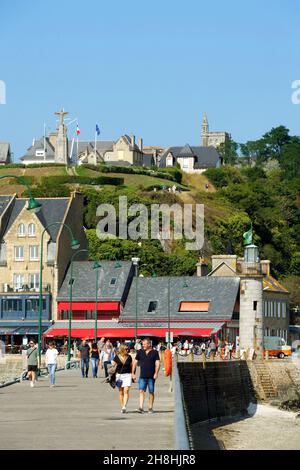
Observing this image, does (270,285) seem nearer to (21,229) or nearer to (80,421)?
(21,229)

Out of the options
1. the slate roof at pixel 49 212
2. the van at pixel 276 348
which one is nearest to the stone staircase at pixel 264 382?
the van at pixel 276 348

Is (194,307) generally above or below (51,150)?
below

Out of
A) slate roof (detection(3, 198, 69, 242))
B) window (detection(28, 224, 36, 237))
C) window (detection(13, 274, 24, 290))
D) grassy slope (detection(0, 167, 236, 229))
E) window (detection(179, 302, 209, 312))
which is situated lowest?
window (detection(179, 302, 209, 312))

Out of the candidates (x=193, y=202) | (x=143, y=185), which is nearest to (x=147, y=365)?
(x=193, y=202)

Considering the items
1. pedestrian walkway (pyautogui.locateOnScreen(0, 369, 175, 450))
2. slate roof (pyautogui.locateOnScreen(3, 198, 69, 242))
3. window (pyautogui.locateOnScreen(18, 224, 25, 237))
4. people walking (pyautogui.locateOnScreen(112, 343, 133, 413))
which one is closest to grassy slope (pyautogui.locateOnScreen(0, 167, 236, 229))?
slate roof (pyautogui.locateOnScreen(3, 198, 69, 242))

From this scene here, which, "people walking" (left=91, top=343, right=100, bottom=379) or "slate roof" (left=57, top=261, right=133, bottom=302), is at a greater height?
"slate roof" (left=57, top=261, right=133, bottom=302)

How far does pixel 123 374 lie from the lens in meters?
27.5

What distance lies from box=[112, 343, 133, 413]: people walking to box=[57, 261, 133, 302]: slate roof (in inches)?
2769

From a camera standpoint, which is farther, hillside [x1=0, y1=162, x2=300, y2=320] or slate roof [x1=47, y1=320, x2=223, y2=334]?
hillside [x1=0, y1=162, x2=300, y2=320]

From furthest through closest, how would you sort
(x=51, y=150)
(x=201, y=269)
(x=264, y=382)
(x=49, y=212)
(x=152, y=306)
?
(x=51, y=150) < (x=201, y=269) < (x=49, y=212) < (x=152, y=306) < (x=264, y=382)

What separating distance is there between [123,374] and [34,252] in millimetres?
74783

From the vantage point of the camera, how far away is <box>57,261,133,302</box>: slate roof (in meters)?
99.2

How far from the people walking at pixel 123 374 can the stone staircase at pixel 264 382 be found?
36740mm

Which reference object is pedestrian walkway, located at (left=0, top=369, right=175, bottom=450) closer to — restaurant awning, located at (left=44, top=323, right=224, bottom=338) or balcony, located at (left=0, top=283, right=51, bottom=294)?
restaurant awning, located at (left=44, top=323, right=224, bottom=338)
